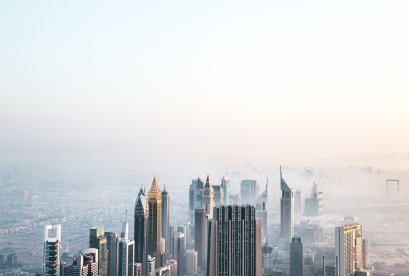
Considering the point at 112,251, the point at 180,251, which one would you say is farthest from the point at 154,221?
the point at 112,251

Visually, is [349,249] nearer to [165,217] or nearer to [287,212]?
[287,212]

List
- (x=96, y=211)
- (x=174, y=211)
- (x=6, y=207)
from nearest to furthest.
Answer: (x=6, y=207), (x=96, y=211), (x=174, y=211)

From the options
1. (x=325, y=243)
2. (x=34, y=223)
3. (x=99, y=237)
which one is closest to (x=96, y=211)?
(x=99, y=237)

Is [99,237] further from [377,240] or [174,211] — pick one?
[377,240]

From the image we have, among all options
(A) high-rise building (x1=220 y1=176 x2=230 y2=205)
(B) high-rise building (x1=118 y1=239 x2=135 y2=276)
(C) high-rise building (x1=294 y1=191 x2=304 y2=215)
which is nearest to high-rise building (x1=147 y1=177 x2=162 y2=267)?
(B) high-rise building (x1=118 y1=239 x2=135 y2=276)

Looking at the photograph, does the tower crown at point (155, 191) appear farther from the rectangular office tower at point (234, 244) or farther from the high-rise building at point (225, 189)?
the rectangular office tower at point (234, 244)

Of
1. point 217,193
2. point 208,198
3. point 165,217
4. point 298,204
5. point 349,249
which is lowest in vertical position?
point 349,249
